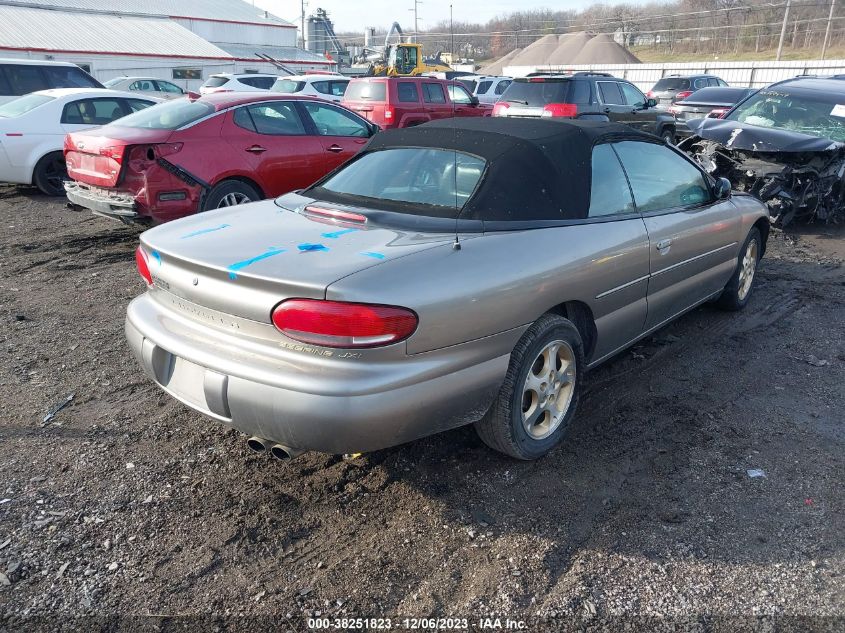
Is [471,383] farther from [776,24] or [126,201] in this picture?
[776,24]

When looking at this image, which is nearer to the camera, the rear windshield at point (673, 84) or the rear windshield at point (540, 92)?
the rear windshield at point (540, 92)

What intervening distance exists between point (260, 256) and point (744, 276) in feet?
13.9

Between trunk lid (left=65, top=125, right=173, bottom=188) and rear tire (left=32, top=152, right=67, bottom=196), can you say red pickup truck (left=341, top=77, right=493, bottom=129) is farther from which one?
trunk lid (left=65, top=125, right=173, bottom=188)

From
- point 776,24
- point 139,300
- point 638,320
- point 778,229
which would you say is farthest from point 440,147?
point 776,24

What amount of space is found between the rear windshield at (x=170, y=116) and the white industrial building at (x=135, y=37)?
68.2 ft

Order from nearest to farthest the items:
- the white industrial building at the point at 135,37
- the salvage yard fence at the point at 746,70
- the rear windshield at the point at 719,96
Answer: the rear windshield at the point at 719,96 < the white industrial building at the point at 135,37 < the salvage yard fence at the point at 746,70

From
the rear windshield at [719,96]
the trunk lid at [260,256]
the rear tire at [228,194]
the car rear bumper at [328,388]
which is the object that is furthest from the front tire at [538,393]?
the rear windshield at [719,96]

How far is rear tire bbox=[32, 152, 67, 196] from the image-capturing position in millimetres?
9691

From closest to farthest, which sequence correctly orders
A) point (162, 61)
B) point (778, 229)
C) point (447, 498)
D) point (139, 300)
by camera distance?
point (447, 498) < point (139, 300) < point (778, 229) < point (162, 61)

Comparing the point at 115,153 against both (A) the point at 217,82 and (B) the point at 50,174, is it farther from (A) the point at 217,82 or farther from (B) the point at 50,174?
(A) the point at 217,82

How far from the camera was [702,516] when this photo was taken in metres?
2.97

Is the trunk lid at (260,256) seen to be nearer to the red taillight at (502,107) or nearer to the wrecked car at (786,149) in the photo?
the wrecked car at (786,149)

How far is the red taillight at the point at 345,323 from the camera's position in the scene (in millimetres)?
2561

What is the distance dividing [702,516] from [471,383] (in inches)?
46.3
